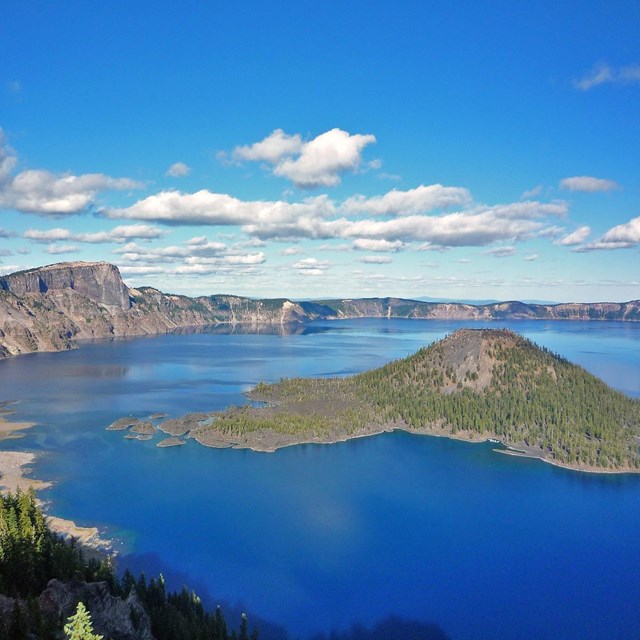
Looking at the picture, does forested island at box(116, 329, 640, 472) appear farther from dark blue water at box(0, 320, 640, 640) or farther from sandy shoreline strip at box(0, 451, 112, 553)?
A: sandy shoreline strip at box(0, 451, 112, 553)

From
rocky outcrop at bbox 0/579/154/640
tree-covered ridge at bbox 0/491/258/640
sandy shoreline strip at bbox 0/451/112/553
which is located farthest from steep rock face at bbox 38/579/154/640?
sandy shoreline strip at bbox 0/451/112/553

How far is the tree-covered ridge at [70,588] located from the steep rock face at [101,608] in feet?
0.45

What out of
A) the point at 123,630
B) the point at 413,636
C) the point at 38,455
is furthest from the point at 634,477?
the point at 38,455

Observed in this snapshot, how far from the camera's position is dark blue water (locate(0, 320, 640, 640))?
86500mm

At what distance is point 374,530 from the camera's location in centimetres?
11156

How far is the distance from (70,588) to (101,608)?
454cm

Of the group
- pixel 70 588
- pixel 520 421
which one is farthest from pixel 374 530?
pixel 520 421

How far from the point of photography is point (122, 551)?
10062cm

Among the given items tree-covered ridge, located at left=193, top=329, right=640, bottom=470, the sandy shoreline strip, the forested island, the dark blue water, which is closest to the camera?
the dark blue water

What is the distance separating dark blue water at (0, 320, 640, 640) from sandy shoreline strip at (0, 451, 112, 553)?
12.6ft

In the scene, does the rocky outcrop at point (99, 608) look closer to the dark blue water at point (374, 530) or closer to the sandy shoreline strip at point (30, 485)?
the dark blue water at point (374, 530)

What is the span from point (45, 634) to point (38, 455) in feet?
377

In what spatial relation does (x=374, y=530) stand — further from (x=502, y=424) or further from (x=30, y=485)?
(x=502, y=424)

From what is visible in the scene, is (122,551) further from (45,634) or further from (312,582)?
(45,634)
